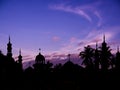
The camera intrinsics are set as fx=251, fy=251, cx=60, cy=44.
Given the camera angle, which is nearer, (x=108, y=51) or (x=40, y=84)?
(x=40, y=84)

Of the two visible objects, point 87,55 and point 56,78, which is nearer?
point 56,78

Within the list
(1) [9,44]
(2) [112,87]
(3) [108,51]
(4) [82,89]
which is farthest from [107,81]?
(3) [108,51]

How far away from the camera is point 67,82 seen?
157ft

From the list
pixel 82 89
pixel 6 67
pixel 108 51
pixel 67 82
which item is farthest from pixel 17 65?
pixel 108 51

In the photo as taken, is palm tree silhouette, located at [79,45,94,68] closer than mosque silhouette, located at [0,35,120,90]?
No

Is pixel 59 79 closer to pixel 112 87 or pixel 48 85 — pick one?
pixel 48 85

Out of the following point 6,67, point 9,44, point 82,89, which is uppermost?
point 9,44

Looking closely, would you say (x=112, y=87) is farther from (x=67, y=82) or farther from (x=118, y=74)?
(x=67, y=82)

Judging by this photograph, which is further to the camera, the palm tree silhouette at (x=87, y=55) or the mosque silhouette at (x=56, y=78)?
the palm tree silhouette at (x=87, y=55)

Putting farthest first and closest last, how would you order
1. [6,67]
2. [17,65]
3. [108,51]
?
1. [108,51]
2. [17,65]
3. [6,67]

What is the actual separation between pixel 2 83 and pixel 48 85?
934 cm

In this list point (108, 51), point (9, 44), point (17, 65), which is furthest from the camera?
point (108, 51)

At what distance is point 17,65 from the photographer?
49.1 m

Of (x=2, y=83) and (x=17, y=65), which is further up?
(x=17, y=65)
